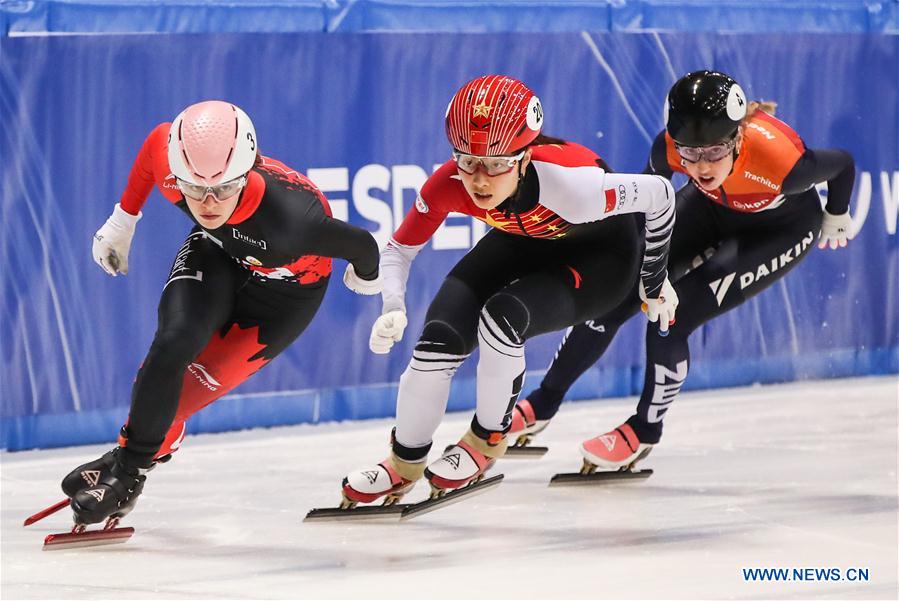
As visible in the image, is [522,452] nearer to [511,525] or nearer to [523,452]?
[523,452]

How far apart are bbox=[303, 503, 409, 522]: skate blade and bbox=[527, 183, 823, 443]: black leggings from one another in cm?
108

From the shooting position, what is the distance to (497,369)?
4691mm

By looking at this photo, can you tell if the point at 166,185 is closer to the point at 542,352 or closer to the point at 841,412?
the point at 542,352

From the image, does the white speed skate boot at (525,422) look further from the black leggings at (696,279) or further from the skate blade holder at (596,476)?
the skate blade holder at (596,476)

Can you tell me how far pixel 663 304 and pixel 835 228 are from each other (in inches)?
40.3

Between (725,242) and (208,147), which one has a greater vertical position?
(208,147)

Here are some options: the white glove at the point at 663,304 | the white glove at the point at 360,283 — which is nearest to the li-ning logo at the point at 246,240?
the white glove at the point at 360,283

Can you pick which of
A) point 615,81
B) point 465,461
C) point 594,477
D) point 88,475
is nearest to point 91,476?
point 88,475

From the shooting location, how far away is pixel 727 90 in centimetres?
510

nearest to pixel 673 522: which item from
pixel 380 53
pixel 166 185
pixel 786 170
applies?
pixel 786 170

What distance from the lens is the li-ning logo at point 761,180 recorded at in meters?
5.44

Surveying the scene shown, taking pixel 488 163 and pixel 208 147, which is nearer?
pixel 208 147

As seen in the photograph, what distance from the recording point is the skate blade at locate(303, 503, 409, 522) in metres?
4.92

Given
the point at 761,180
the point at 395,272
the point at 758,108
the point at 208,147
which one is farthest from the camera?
the point at 758,108
